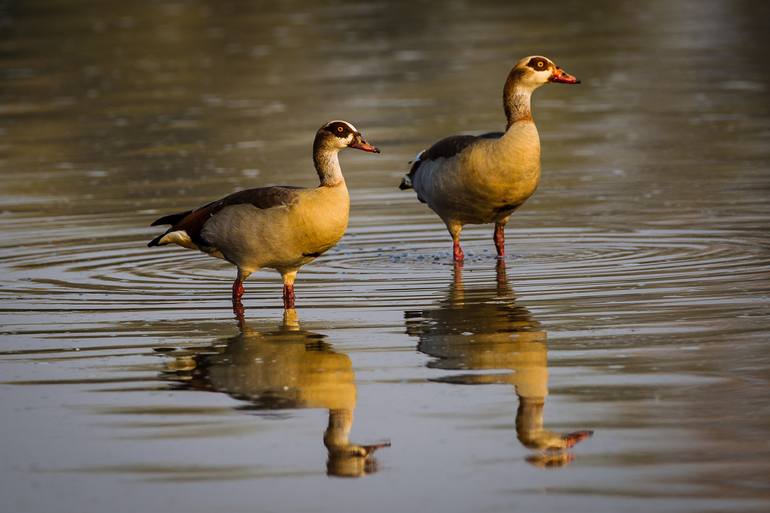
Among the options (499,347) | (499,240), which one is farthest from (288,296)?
(499,240)

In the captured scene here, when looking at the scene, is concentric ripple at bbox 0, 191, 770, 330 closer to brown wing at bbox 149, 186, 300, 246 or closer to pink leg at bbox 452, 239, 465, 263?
pink leg at bbox 452, 239, 465, 263

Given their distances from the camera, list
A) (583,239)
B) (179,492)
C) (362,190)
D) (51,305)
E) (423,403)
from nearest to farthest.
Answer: (179,492), (423,403), (51,305), (583,239), (362,190)

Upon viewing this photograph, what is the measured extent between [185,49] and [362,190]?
1986 centimetres

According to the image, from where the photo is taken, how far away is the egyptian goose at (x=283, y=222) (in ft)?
38.2

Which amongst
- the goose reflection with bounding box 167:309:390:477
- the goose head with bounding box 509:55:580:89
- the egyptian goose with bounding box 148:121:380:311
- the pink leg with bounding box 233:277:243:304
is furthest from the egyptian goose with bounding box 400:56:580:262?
the goose reflection with bounding box 167:309:390:477

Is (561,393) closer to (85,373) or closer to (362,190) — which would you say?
(85,373)

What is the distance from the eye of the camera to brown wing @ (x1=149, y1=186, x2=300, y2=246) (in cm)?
1180

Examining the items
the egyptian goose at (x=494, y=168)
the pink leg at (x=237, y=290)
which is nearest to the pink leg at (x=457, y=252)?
the egyptian goose at (x=494, y=168)

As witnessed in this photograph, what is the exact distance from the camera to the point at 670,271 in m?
12.8

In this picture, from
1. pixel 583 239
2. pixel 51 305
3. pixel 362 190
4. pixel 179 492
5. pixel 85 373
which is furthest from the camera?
pixel 362 190

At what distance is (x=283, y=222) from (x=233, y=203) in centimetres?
76

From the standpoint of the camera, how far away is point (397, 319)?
11344 mm

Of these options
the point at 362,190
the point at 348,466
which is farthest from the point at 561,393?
the point at 362,190

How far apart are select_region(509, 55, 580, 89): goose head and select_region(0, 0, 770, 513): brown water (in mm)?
1515
